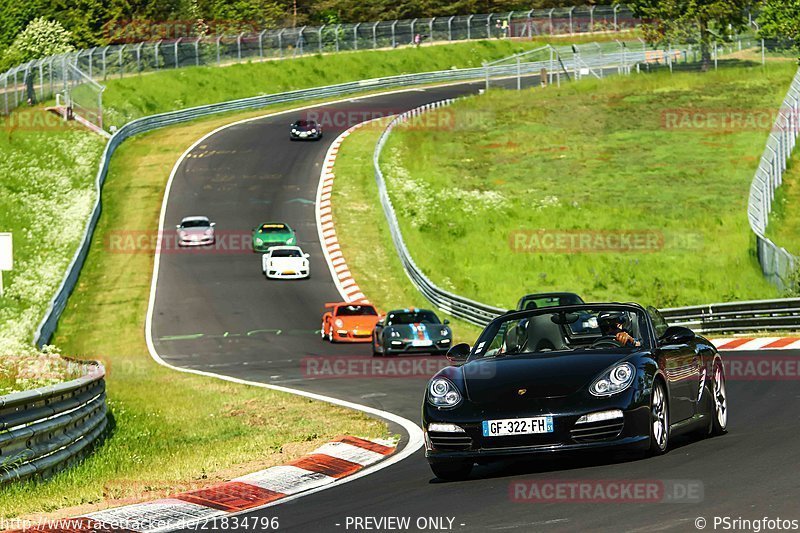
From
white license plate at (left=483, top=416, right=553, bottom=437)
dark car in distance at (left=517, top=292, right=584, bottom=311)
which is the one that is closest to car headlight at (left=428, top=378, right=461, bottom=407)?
white license plate at (left=483, top=416, right=553, bottom=437)

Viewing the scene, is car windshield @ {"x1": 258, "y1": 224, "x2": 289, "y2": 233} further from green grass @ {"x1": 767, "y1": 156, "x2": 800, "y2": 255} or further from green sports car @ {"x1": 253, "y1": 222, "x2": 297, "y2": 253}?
green grass @ {"x1": 767, "y1": 156, "x2": 800, "y2": 255}

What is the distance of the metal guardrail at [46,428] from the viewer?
11531 millimetres

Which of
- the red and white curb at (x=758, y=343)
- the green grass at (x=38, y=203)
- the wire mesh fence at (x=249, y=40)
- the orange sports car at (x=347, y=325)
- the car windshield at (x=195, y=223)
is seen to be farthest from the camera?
the wire mesh fence at (x=249, y=40)

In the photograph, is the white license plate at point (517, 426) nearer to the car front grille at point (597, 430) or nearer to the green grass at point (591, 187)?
the car front grille at point (597, 430)

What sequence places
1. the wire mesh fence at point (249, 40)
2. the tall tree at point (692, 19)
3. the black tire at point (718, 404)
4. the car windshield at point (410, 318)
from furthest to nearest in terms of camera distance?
the tall tree at point (692, 19), the wire mesh fence at point (249, 40), the car windshield at point (410, 318), the black tire at point (718, 404)

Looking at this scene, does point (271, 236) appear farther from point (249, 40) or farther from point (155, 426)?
point (249, 40)

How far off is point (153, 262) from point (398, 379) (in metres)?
25.4

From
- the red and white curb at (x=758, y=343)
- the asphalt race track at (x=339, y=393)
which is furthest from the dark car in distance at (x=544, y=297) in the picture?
the red and white curb at (x=758, y=343)

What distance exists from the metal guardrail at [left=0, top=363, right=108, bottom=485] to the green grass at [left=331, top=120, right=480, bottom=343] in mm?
20619

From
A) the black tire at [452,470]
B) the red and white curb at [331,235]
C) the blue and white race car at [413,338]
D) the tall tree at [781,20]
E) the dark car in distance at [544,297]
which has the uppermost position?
the black tire at [452,470]

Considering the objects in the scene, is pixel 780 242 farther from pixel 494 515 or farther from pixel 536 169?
pixel 494 515

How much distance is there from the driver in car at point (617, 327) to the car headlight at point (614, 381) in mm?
809

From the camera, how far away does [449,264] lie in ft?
148

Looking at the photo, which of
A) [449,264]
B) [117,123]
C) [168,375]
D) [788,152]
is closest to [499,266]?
[449,264]
